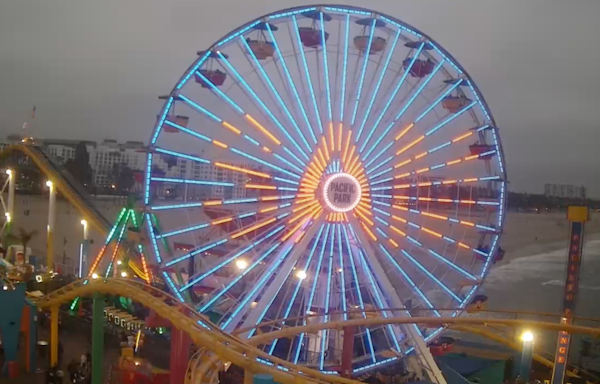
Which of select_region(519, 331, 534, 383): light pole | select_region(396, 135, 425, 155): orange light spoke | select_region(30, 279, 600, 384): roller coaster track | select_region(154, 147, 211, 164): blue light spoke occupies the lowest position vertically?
select_region(519, 331, 534, 383): light pole

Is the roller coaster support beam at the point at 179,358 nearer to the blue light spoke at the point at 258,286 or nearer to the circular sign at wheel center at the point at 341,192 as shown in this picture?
the blue light spoke at the point at 258,286

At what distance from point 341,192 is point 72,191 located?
1114 cm

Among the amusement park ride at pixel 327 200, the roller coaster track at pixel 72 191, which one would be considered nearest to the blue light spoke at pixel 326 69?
the amusement park ride at pixel 327 200

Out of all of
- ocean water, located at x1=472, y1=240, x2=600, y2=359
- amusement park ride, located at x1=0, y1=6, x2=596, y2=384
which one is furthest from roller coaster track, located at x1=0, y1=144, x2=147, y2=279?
ocean water, located at x1=472, y1=240, x2=600, y2=359

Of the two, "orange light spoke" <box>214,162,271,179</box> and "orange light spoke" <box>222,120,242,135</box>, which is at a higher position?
"orange light spoke" <box>222,120,242,135</box>

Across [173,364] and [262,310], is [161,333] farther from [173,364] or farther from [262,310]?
[173,364]

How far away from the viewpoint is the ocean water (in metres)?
32.3

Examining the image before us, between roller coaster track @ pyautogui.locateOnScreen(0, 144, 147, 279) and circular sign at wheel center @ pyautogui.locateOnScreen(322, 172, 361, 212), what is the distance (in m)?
9.13

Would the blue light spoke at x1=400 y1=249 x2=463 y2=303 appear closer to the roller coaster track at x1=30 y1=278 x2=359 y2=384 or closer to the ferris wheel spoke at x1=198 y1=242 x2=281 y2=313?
the ferris wheel spoke at x1=198 y1=242 x2=281 y2=313

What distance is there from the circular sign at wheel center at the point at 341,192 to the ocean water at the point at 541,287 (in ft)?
47.1

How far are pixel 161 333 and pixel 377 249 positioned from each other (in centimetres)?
585

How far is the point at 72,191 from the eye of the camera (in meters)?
21.1

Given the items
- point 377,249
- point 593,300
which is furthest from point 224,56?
point 593,300

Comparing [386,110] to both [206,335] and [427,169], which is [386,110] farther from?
[206,335]
